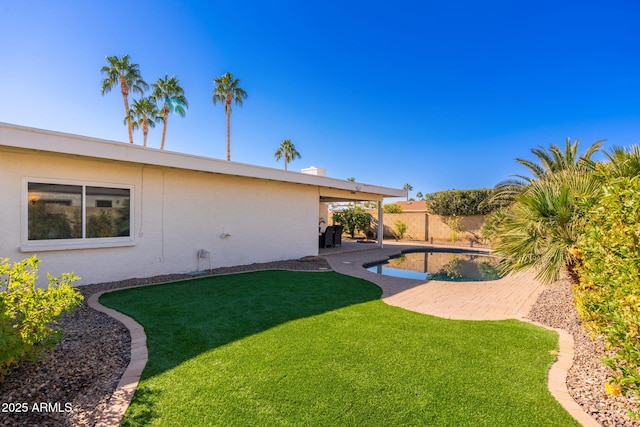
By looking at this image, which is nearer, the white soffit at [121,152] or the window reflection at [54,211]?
the white soffit at [121,152]

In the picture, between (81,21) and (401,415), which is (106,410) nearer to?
(401,415)

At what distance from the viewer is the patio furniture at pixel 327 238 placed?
57.1 ft

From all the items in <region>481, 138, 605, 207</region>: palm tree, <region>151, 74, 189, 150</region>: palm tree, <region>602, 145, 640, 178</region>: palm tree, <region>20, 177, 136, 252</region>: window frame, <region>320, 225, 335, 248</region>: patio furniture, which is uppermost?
<region>151, 74, 189, 150</region>: palm tree

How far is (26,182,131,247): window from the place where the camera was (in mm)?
7133

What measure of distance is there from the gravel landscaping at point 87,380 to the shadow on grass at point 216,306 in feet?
1.29

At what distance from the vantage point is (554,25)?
11664 millimetres

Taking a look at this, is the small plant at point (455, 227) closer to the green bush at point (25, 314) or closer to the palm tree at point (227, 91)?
the palm tree at point (227, 91)

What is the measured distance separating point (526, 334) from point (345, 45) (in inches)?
Answer: 594

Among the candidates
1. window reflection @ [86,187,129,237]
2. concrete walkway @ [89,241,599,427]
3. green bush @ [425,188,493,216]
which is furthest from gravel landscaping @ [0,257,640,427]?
green bush @ [425,188,493,216]

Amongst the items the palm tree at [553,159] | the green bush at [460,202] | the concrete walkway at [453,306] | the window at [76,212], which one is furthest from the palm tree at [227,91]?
the palm tree at [553,159]

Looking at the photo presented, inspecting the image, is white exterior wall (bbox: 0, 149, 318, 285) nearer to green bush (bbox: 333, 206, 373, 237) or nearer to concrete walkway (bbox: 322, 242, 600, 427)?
concrete walkway (bbox: 322, 242, 600, 427)

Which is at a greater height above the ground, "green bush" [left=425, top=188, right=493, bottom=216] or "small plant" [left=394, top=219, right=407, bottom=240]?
"green bush" [left=425, top=188, right=493, bottom=216]

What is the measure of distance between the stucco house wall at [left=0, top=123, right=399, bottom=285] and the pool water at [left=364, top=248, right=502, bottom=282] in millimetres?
4157

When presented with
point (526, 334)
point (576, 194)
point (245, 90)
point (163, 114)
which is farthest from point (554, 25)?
→ point (163, 114)
